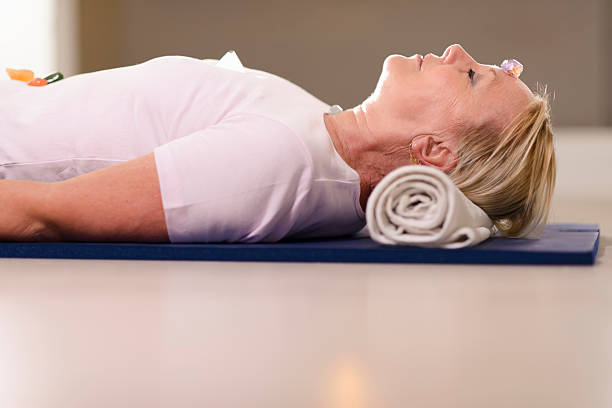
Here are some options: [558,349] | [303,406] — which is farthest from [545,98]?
[303,406]

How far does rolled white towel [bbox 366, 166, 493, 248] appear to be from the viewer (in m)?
1.59

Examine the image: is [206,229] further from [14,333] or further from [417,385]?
[417,385]

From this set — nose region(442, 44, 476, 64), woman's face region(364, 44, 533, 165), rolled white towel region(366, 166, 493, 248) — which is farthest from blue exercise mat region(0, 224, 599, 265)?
nose region(442, 44, 476, 64)

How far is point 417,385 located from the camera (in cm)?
81

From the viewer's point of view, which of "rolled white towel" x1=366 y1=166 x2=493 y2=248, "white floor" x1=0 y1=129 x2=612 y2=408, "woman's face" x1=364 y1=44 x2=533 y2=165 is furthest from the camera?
"woman's face" x1=364 y1=44 x2=533 y2=165

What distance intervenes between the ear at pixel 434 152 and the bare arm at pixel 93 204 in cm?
60

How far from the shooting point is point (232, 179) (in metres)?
1.64

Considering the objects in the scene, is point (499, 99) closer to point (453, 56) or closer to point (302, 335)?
point (453, 56)

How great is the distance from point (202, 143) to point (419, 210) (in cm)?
47

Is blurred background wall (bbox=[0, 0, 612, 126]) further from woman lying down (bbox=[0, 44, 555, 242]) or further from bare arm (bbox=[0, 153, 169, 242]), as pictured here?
bare arm (bbox=[0, 153, 169, 242])

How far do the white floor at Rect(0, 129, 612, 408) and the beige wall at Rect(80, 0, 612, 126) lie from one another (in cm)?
480

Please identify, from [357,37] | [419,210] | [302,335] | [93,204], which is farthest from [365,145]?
[357,37]

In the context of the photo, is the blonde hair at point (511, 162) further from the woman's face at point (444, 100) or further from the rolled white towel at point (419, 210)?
the rolled white towel at point (419, 210)

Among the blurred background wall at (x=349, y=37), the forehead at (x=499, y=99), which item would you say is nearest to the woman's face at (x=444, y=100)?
the forehead at (x=499, y=99)
